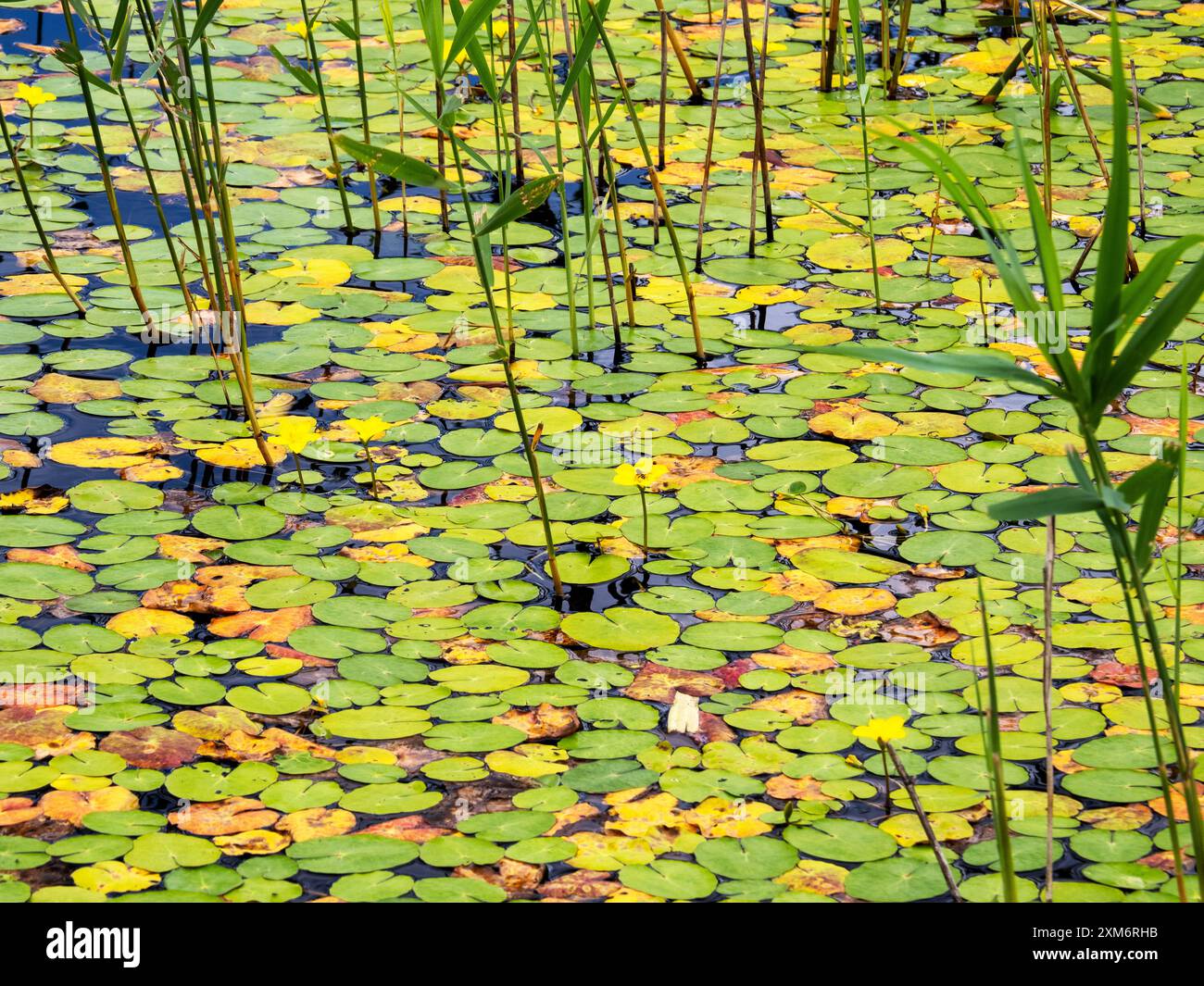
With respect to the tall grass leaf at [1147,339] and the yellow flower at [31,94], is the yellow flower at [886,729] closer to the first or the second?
the tall grass leaf at [1147,339]

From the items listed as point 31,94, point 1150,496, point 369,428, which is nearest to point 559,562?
point 369,428

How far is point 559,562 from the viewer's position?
2.11 meters

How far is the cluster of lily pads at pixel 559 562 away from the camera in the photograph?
1576mm

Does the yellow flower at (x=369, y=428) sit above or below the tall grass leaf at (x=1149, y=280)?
below

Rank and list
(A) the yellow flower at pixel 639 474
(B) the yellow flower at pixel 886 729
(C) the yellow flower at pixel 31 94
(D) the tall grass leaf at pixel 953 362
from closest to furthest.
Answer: (D) the tall grass leaf at pixel 953 362 < (B) the yellow flower at pixel 886 729 < (A) the yellow flower at pixel 639 474 < (C) the yellow flower at pixel 31 94

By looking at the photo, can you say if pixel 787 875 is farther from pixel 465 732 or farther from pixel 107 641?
pixel 107 641

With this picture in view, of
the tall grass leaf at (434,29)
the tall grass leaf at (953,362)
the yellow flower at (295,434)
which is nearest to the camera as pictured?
the tall grass leaf at (953,362)

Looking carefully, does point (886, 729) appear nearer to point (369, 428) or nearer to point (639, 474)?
point (639, 474)

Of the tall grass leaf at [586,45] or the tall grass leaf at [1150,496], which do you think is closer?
the tall grass leaf at [1150,496]

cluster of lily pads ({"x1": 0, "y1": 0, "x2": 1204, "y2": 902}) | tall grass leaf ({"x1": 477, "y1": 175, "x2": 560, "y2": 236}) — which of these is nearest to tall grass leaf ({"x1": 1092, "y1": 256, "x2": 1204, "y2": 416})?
cluster of lily pads ({"x1": 0, "y1": 0, "x2": 1204, "y2": 902})

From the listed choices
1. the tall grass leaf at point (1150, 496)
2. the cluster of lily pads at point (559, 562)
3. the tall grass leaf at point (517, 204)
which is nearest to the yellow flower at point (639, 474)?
the cluster of lily pads at point (559, 562)

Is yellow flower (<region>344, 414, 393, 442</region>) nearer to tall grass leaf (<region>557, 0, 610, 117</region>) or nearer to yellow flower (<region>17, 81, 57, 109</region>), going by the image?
tall grass leaf (<region>557, 0, 610, 117</region>)

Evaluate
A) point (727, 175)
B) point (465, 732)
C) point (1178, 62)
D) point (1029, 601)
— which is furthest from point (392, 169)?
point (1178, 62)

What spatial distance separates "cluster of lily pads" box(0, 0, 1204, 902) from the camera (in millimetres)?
1576
